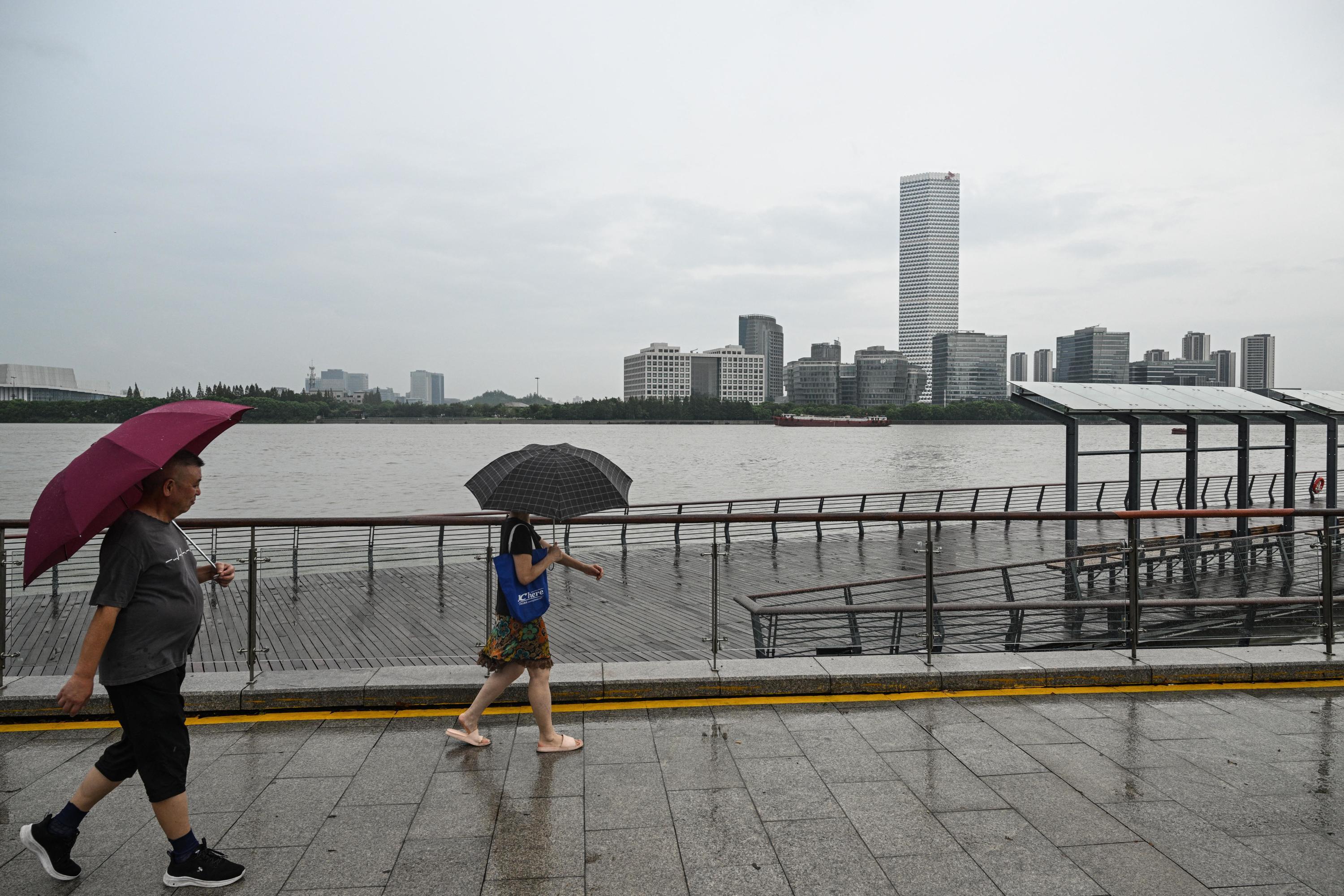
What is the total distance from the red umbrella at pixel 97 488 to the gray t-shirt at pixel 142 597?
10cm

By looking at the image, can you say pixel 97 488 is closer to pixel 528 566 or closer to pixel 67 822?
Answer: pixel 67 822

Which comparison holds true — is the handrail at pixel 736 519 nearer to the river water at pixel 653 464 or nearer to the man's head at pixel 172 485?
the man's head at pixel 172 485

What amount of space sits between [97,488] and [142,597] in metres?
0.50

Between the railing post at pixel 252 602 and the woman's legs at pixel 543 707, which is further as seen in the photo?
the railing post at pixel 252 602

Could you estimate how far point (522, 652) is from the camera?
5.03 meters

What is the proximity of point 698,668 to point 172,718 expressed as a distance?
135 inches

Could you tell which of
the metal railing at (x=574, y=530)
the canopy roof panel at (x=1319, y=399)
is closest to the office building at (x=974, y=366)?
the metal railing at (x=574, y=530)

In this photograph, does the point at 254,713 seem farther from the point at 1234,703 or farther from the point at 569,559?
the point at 1234,703

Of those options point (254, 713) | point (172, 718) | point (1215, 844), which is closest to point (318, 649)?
point (254, 713)

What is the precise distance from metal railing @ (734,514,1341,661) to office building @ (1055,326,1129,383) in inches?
2114

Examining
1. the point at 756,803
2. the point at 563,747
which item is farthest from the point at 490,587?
the point at 756,803

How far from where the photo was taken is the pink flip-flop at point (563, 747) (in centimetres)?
495

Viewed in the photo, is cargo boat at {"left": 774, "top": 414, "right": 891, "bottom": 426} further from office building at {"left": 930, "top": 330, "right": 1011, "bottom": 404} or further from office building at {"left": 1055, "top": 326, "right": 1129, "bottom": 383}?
office building at {"left": 1055, "top": 326, "right": 1129, "bottom": 383}

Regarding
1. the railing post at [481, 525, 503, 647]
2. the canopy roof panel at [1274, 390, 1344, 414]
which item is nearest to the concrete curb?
the railing post at [481, 525, 503, 647]
